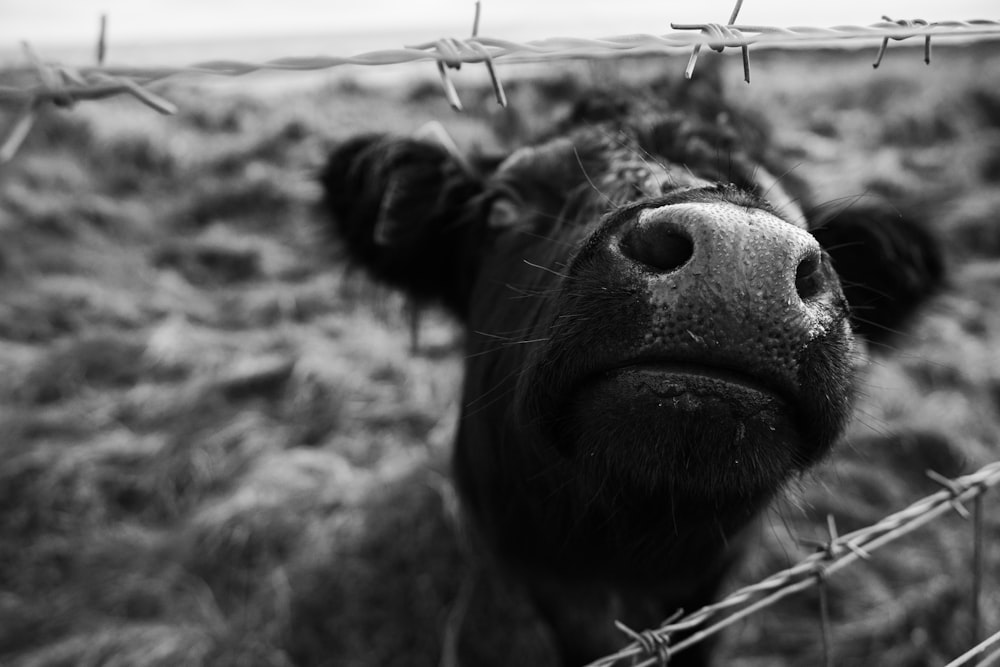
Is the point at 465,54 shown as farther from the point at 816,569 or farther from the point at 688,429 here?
the point at 816,569

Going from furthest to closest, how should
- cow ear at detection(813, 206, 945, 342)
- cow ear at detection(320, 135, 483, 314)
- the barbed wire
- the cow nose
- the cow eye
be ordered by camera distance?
cow ear at detection(320, 135, 483, 314) → cow ear at detection(813, 206, 945, 342) → the cow eye → the barbed wire → the cow nose

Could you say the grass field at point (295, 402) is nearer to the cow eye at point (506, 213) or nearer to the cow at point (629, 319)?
the cow at point (629, 319)

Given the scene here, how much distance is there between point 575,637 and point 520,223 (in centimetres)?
177

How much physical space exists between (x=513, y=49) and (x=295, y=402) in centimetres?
347

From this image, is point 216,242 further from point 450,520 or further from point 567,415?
point 567,415

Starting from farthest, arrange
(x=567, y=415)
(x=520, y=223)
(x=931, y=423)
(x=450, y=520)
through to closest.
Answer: (x=931, y=423)
(x=450, y=520)
(x=520, y=223)
(x=567, y=415)

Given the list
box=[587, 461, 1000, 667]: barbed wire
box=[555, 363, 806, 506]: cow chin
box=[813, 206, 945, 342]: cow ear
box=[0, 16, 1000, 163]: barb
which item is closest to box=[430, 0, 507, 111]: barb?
box=[0, 16, 1000, 163]: barb

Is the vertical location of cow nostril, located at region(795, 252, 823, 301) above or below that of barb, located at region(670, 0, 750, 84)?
below

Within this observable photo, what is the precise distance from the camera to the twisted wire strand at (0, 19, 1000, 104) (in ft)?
5.08

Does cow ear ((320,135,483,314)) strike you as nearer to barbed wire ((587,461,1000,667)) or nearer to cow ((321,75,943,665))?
cow ((321,75,943,665))

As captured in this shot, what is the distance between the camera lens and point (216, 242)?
591 cm

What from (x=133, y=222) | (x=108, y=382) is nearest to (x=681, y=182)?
(x=108, y=382)

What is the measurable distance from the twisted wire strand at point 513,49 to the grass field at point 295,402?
1.03 meters

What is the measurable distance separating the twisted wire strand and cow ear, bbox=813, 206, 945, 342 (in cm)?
117
